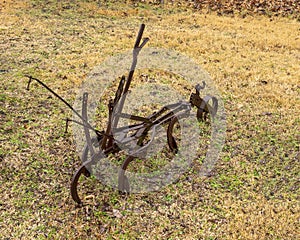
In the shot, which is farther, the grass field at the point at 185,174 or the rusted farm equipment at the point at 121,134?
the grass field at the point at 185,174

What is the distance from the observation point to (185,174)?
179 inches

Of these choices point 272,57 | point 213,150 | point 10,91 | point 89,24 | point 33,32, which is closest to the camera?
point 213,150

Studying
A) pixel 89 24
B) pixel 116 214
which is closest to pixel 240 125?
pixel 116 214

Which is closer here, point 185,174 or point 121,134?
point 121,134

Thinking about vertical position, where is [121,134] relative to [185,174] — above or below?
above

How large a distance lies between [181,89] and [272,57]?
335 cm

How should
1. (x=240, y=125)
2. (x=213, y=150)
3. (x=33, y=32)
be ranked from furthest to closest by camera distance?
(x=33, y=32), (x=240, y=125), (x=213, y=150)

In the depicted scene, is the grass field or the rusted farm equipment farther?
the grass field

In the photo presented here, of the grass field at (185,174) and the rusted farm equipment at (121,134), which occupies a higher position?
the rusted farm equipment at (121,134)

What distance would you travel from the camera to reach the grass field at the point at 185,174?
3773 millimetres

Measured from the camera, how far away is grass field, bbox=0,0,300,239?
3.77 meters

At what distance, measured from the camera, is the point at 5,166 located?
4.52 m

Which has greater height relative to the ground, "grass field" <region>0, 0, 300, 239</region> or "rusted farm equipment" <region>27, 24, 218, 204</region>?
"rusted farm equipment" <region>27, 24, 218, 204</region>

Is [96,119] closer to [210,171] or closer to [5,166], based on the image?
[5,166]
